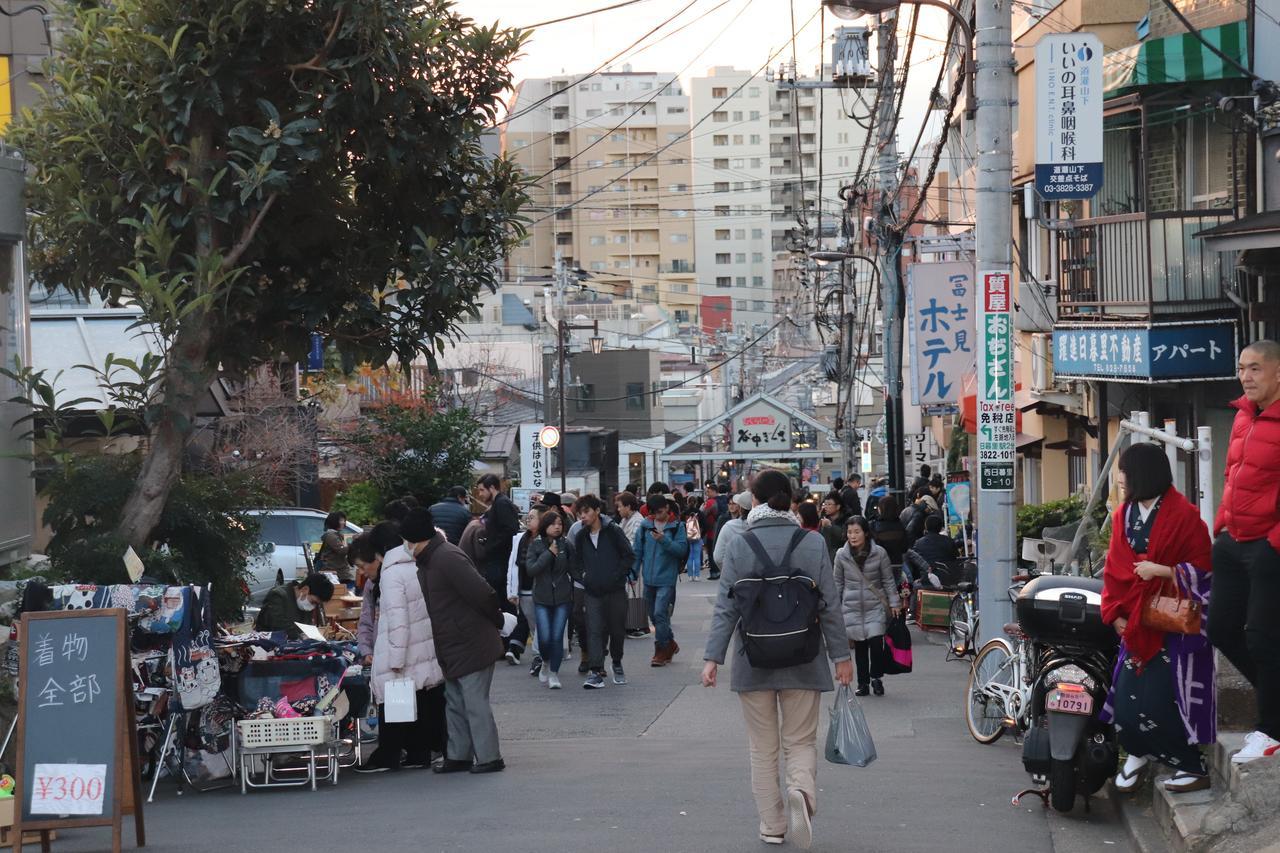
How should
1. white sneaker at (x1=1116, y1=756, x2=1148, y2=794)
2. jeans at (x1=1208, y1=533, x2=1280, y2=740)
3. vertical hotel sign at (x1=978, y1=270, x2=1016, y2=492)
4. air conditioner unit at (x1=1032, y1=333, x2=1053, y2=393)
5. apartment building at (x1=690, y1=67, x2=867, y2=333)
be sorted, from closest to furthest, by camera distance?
jeans at (x1=1208, y1=533, x2=1280, y2=740), white sneaker at (x1=1116, y1=756, x2=1148, y2=794), vertical hotel sign at (x1=978, y1=270, x2=1016, y2=492), air conditioner unit at (x1=1032, y1=333, x2=1053, y2=393), apartment building at (x1=690, y1=67, x2=867, y2=333)

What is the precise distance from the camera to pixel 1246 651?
6871mm

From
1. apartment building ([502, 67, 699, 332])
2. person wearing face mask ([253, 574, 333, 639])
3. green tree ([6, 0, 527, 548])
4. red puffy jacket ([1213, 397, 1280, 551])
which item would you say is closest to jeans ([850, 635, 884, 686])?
person wearing face mask ([253, 574, 333, 639])

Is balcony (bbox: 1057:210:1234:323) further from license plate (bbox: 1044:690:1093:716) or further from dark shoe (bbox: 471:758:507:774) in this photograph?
dark shoe (bbox: 471:758:507:774)

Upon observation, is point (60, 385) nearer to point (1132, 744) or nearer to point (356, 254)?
point (356, 254)

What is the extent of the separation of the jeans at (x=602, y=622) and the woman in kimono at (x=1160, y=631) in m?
7.75

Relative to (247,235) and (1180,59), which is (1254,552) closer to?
(247,235)

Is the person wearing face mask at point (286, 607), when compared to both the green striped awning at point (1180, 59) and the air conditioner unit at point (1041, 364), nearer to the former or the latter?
the green striped awning at point (1180, 59)

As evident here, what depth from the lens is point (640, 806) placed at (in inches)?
325

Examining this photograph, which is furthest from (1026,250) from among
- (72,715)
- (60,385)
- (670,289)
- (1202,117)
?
(670,289)

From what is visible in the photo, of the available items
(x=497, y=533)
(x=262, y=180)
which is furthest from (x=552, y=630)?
(x=262, y=180)

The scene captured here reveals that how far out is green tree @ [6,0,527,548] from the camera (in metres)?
9.48

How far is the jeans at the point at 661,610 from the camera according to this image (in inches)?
635

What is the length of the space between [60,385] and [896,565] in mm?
10315

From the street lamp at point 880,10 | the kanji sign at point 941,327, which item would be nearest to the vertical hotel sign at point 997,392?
the street lamp at point 880,10
